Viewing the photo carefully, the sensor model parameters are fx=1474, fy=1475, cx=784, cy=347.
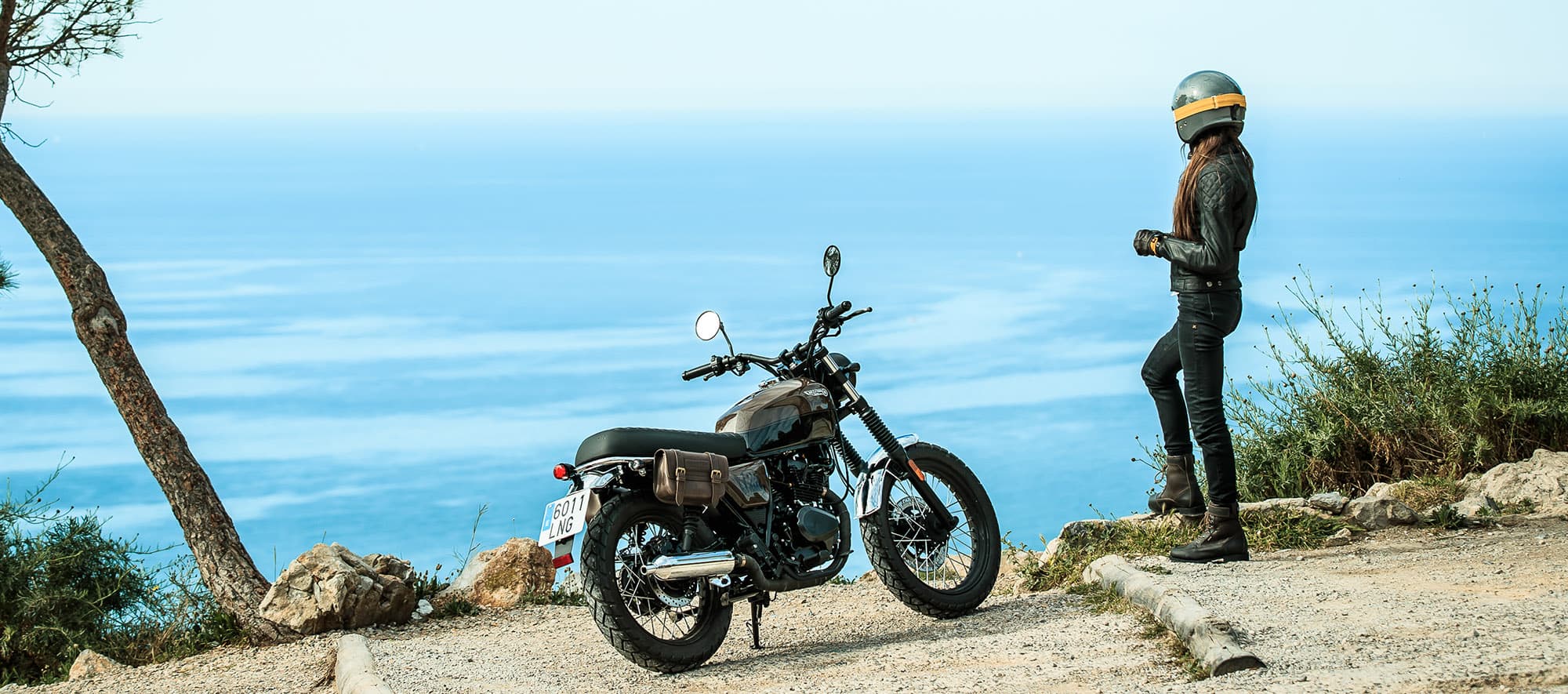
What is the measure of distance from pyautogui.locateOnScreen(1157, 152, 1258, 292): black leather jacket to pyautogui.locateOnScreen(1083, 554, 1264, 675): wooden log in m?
1.42

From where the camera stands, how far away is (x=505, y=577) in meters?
9.02

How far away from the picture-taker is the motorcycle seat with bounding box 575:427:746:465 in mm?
5992

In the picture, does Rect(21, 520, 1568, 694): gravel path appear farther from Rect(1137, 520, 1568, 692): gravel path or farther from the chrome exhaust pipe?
the chrome exhaust pipe

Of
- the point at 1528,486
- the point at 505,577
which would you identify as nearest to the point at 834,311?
the point at 505,577

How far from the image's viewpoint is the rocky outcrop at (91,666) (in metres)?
8.27

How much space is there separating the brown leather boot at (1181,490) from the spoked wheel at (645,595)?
2.84 m

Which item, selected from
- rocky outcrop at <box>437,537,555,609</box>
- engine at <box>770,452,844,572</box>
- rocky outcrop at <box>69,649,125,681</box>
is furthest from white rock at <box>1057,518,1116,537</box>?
rocky outcrop at <box>69,649,125,681</box>

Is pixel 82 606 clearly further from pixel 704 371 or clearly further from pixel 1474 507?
pixel 1474 507

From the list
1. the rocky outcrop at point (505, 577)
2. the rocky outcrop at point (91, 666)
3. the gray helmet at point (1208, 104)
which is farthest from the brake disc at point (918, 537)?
the rocky outcrop at point (91, 666)

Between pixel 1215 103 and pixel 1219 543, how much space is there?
7.36ft

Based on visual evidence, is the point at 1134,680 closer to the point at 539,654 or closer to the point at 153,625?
the point at 539,654

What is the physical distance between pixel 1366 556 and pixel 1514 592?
1287mm

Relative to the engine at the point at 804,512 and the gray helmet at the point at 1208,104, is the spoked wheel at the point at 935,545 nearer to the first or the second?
the engine at the point at 804,512

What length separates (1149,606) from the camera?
6504mm
